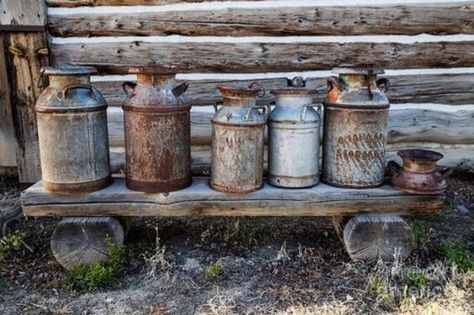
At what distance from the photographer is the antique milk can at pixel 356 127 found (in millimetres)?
2691

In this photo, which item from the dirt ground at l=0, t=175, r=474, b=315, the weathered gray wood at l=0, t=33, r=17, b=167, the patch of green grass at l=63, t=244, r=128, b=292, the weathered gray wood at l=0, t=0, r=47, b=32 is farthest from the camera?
the weathered gray wood at l=0, t=33, r=17, b=167

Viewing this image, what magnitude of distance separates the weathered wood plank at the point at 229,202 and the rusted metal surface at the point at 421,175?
65mm

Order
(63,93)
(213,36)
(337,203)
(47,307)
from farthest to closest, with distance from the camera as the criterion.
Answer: (213,36)
(337,203)
(63,93)
(47,307)

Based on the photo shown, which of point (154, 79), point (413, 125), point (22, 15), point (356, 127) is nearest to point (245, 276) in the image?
point (356, 127)

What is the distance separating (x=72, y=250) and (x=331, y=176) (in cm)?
156

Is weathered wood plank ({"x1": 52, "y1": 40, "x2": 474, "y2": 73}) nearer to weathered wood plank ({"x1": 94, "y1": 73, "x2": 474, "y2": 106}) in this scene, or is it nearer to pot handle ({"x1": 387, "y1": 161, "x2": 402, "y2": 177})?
weathered wood plank ({"x1": 94, "y1": 73, "x2": 474, "y2": 106})

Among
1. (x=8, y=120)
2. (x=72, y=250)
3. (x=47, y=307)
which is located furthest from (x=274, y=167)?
(x=8, y=120)

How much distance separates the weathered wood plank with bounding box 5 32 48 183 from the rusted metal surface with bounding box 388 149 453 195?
2.74m

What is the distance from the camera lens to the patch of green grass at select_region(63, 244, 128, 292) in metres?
2.53

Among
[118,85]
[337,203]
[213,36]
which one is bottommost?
[337,203]

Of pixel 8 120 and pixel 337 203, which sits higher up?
pixel 8 120

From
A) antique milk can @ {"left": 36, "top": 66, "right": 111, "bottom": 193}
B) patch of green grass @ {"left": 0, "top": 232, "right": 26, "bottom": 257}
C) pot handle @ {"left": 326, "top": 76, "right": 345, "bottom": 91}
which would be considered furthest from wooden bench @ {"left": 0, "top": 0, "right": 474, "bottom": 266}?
antique milk can @ {"left": 36, "top": 66, "right": 111, "bottom": 193}

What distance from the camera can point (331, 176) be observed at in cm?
285

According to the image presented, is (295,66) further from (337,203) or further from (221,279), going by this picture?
(221,279)
